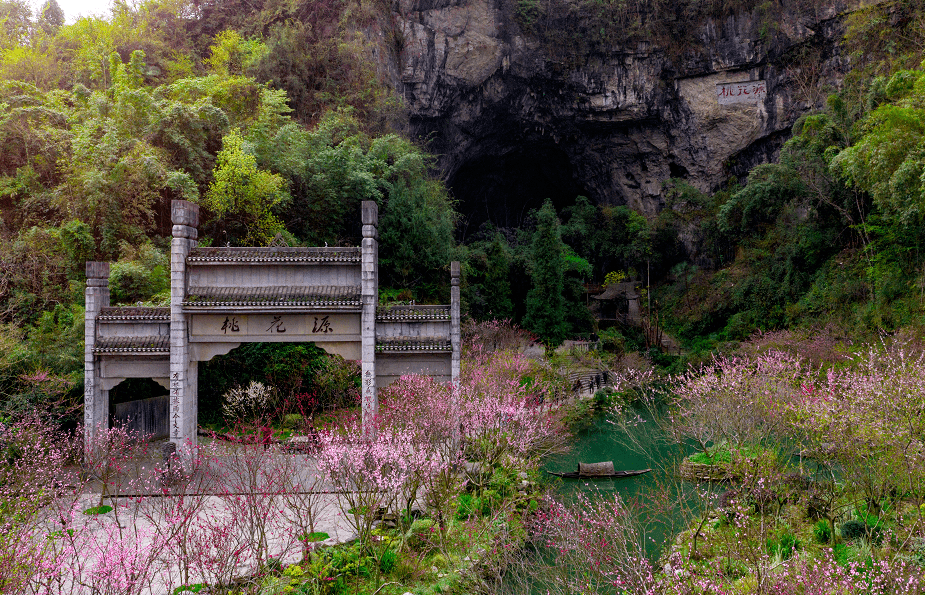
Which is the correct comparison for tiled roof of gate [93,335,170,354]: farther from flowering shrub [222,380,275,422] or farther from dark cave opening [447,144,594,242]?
dark cave opening [447,144,594,242]

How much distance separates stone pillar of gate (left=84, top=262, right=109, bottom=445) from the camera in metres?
11.0

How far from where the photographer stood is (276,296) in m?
11.2

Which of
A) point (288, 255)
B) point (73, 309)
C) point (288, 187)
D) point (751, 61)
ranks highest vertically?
point (751, 61)

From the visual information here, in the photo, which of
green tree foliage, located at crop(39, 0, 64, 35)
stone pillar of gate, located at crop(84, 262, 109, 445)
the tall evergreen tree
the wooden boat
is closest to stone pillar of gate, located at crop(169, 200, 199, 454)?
stone pillar of gate, located at crop(84, 262, 109, 445)

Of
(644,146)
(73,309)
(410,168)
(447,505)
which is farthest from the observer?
(644,146)

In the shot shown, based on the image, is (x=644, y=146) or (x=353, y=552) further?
(x=644, y=146)

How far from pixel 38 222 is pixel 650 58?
95.0 feet

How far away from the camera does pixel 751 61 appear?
28.5m

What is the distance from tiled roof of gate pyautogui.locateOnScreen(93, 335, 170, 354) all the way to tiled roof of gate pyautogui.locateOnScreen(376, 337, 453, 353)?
4460mm

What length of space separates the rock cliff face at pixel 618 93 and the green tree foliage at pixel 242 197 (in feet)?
43.0

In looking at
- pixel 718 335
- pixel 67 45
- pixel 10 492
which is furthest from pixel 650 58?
pixel 10 492

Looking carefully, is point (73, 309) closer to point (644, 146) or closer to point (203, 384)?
point (203, 384)

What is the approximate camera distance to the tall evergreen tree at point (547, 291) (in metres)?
23.8

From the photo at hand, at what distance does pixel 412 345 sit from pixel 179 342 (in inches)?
190
